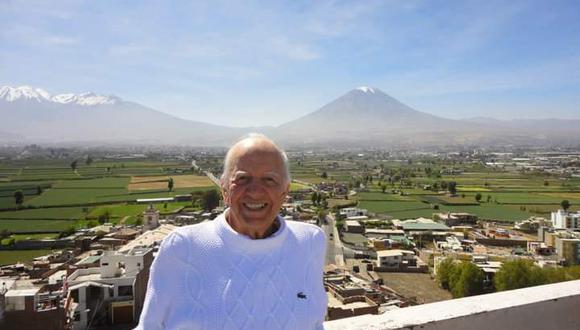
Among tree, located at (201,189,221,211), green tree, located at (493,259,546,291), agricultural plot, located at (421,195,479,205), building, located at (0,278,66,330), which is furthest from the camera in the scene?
agricultural plot, located at (421,195,479,205)

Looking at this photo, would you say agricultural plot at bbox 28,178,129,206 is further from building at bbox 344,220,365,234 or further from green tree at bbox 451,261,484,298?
green tree at bbox 451,261,484,298

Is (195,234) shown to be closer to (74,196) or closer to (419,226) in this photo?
(419,226)

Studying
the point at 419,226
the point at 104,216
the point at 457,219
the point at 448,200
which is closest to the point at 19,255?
the point at 104,216

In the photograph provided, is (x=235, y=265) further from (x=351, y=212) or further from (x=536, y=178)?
(x=536, y=178)

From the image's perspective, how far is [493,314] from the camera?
1419mm

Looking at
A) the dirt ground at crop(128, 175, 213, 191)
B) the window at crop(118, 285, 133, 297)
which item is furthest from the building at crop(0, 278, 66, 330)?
the dirt ground at crop(128, 175, 213, 191)

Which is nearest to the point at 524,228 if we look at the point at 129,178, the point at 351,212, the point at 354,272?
the point at 351,212

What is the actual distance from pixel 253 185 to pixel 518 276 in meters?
11.3

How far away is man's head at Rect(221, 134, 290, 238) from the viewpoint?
1039 mm

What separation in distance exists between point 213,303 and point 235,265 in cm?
9

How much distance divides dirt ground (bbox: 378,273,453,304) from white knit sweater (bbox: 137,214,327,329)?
427 inches

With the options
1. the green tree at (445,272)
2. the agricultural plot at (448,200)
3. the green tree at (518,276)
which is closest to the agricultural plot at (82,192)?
the agricultural plot at (448,200)

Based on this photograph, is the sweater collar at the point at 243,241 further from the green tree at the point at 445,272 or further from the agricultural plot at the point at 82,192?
the agricultural plot at the point at 82,192

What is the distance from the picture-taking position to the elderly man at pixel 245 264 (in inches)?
35.3
